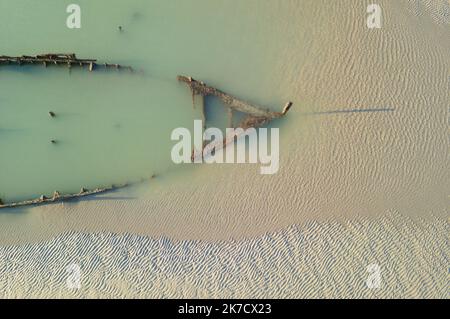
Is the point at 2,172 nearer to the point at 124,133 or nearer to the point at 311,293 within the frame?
the point at 124,133

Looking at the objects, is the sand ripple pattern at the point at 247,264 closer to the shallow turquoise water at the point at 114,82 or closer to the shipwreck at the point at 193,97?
the shipwreck at the point at 193,97

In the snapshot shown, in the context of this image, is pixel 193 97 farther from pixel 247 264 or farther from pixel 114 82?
pixel 247 264

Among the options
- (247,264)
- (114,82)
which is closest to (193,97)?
(114,82)

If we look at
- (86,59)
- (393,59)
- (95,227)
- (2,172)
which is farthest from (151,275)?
(393,59)

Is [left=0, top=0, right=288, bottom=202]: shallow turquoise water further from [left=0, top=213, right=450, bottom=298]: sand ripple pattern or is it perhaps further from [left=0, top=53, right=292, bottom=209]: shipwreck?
[left=0, top=213, right=450, bottom=298]: sand ripple pattern

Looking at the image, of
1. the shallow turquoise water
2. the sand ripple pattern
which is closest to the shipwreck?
the shallow turquoise water
